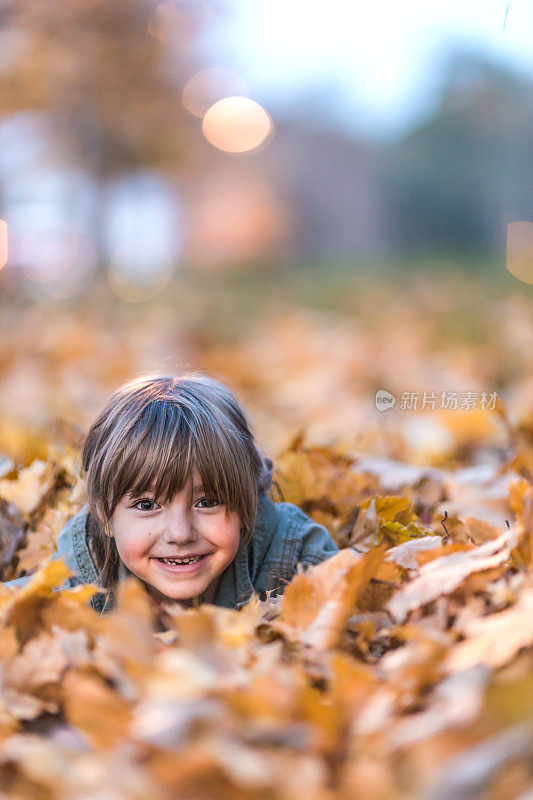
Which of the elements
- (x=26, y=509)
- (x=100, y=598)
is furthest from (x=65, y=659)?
(x=26, y=509)

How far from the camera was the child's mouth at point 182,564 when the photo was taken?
62.2 inches

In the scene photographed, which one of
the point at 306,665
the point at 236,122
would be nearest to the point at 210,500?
the point at 306,665

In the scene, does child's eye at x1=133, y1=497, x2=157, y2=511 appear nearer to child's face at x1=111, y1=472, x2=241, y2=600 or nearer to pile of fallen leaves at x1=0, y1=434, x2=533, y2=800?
child's face at x1=111, y1=472, x2=241, y2=600

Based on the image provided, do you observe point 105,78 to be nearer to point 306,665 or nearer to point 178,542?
point 178,542

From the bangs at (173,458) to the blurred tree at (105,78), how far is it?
1.89 metres

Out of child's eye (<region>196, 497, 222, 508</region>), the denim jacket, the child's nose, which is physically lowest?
the denim jacket

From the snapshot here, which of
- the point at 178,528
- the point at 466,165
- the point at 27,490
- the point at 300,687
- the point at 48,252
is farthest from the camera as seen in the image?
the point at 466,165

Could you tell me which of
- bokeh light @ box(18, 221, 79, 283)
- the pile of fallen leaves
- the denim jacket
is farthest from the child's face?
bokeh light @ box(18, 221, 79, 283)

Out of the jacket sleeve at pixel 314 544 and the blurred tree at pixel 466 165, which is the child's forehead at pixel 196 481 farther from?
the blurred tree at pixel 466 165

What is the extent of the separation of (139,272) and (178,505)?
46.2ft

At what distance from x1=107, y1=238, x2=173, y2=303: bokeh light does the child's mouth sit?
943cm

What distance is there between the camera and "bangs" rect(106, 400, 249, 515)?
157 centimetres

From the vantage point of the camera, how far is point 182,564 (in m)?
1.60

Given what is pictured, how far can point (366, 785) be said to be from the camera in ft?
2.46
